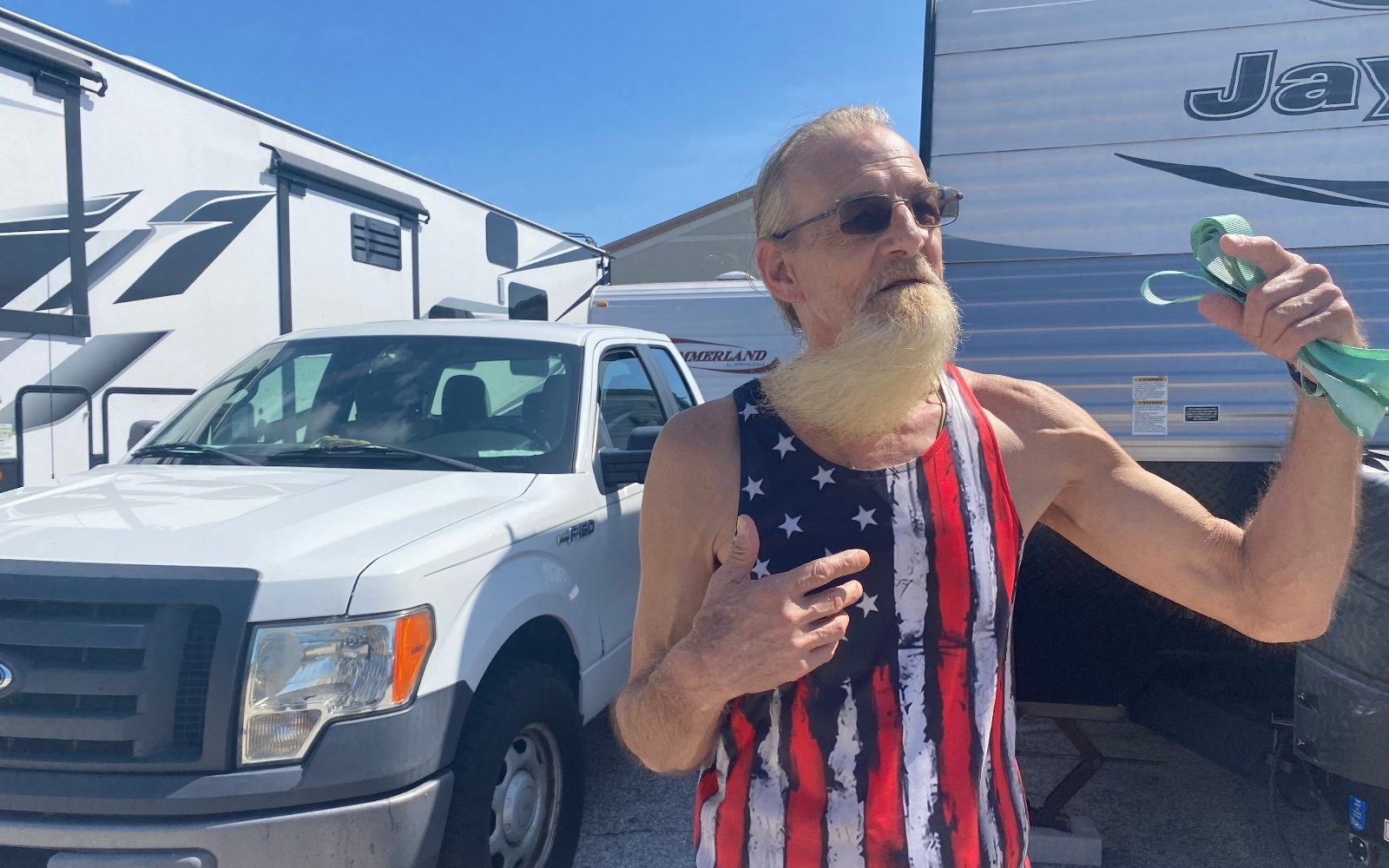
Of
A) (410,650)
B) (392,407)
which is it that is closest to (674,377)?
(392,407)

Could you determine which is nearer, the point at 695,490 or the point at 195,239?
the point at 695,490

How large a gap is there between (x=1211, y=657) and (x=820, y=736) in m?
3.28

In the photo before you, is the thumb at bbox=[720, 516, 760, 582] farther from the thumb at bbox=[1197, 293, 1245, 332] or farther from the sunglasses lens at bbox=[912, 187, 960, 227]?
the thumb at bbox=[1197, 293, 1245, 332]

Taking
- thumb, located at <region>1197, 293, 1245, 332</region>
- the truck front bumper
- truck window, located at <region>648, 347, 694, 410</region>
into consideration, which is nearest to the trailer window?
truck window, located at <region>648, 347, 694, 410</region>

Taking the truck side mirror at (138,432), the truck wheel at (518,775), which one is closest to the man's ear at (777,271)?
the truck wheel at (518,775)

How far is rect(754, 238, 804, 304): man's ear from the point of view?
1647 mm

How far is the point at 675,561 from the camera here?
1.43 metres

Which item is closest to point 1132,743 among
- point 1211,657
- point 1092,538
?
point 1211,657

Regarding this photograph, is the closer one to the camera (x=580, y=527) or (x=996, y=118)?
(x=580, y=527)

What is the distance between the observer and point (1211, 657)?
3.90 metres

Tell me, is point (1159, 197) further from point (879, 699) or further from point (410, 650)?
Answer: point (410, 650)

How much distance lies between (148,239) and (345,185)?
4.97ft

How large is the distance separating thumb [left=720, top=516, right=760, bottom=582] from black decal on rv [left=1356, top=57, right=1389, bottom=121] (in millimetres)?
3238

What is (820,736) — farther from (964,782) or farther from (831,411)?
(831,411)
